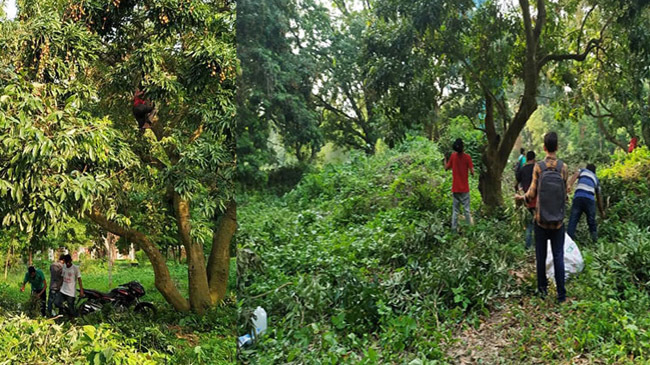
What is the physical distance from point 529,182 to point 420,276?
519 millimetres

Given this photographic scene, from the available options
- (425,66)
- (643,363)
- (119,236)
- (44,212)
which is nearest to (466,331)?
(643,363)

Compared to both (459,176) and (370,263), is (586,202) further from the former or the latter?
(370,263)

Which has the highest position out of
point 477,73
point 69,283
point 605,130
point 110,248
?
point 477,73

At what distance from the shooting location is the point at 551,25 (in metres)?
2.21

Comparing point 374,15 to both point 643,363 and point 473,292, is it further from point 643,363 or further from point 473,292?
point 643,363

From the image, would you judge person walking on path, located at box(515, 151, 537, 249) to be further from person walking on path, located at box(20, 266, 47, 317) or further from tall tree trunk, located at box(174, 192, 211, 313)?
person walking on path, located at box(20, 266, 47, 317)

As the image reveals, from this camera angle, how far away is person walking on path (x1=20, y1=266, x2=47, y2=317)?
4918mm

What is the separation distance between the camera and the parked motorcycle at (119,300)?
4.87 meters

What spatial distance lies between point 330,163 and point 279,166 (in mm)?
263

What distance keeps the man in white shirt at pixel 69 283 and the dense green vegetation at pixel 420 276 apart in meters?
2.95

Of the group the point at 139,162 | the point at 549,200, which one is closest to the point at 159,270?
the point at 139,162

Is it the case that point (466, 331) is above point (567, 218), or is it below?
below

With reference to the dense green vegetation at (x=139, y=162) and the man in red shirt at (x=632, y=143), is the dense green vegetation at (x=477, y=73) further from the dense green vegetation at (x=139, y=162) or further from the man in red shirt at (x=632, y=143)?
the dense green vegetation at (x=139, y=162)

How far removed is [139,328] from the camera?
15.3 ft
